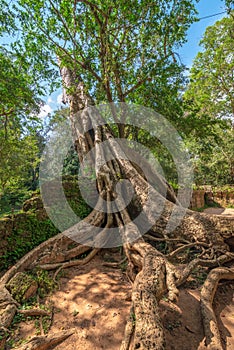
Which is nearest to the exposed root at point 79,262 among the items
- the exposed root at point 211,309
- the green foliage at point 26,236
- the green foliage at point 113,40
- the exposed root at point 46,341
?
the green foliage at point 26,236

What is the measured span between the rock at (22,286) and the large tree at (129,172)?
12 centimetres

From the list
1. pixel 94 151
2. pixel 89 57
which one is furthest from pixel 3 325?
pixel 89 57

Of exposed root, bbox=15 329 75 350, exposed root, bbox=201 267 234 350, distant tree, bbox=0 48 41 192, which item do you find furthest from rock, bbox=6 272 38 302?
distant tree, bbox=0 48 41 192

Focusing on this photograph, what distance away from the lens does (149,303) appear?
70.1 inches

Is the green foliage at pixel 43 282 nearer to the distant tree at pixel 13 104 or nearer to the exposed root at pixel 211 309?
the exposed root at pixel 211 309

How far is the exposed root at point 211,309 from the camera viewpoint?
1779 millimetres

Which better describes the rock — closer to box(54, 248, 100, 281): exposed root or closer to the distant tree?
box(54, 248, 100, 281): exposed root

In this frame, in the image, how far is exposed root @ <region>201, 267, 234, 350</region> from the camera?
5.84 feet

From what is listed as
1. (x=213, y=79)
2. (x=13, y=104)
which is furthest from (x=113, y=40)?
(x=213, y=79)

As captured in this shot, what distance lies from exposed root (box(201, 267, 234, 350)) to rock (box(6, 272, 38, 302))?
2148mm

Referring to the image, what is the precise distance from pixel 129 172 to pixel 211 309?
10.1 feet

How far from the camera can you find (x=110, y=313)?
229 centimetres

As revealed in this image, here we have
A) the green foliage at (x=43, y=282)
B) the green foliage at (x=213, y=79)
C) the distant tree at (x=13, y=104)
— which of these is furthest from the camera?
the green foliage at (x=213, y=79)

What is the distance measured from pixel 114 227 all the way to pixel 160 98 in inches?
175
